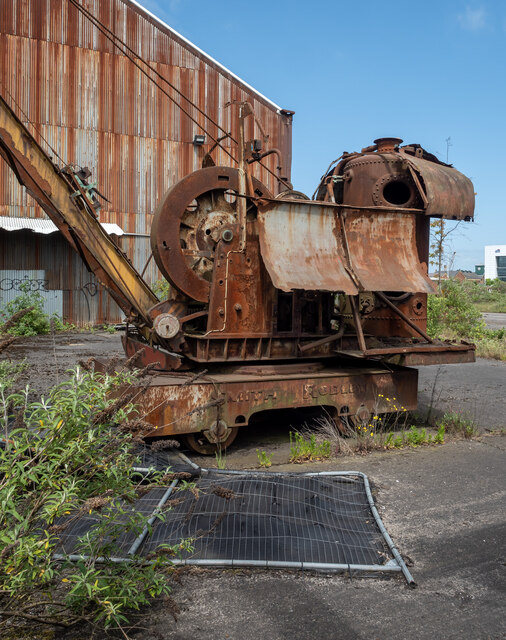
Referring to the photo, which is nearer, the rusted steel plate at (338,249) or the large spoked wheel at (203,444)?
the large spoked wheel at (203,444)

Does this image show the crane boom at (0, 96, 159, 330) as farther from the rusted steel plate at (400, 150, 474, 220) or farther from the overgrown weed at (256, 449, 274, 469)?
the rusted steel plate at (400, 150, 474, 220)

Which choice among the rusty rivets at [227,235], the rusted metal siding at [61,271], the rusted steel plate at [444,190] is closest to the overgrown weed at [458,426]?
the rusted steel plate at [444,190]

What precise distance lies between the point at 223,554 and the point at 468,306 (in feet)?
49.7

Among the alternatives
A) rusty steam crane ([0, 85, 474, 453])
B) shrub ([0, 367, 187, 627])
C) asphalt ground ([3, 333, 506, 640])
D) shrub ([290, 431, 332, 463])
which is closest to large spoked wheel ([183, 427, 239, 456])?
rusty steam crane ([0, 85, 474, 453])

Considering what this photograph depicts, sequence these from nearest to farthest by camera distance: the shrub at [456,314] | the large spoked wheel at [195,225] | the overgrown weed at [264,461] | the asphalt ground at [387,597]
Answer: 1. the asphalt ground at [387,597]
2. the overgrown weed at [264,461]
3. the large spoked wheel at [195,225]
4. the shrub at [456,314]

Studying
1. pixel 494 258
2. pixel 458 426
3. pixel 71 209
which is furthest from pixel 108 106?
pixel 494 258

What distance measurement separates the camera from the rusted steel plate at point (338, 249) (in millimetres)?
6391

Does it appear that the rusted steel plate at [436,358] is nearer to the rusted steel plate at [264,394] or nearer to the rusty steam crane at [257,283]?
the rusty steam crane at [257,283]

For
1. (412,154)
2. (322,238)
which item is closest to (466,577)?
(322,238)

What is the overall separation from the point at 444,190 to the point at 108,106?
1452 centimetres

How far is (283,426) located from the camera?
25.2 feet

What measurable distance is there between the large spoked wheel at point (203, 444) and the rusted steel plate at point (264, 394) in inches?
7.8

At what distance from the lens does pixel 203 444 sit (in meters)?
6.36

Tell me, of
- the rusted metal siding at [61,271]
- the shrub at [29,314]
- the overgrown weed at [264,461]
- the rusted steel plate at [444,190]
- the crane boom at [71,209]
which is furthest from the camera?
the rusted metal siding at [61,271]
